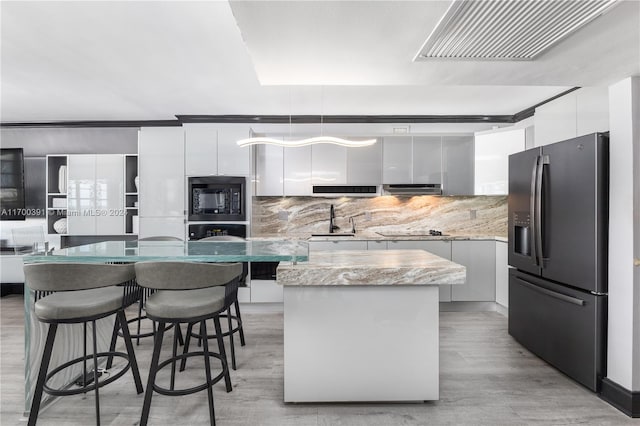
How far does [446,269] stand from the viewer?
195 centimetres

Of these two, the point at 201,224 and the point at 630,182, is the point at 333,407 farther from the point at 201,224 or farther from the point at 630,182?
the point at 201,224

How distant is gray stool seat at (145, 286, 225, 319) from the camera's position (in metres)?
1.83

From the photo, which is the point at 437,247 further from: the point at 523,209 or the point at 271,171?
the point at 271,171

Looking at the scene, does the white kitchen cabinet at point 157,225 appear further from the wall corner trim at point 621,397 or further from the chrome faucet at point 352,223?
the wall corner trim at point 621,397

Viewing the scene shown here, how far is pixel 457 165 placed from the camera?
439cm

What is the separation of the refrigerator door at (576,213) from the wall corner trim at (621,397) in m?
0.61

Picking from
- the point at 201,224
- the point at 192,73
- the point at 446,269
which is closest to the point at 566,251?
the point at 446,269

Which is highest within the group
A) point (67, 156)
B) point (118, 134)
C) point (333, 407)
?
point (118, 134)

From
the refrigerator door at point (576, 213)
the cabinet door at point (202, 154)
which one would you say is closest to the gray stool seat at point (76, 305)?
the cabinet door at point (202, 154)

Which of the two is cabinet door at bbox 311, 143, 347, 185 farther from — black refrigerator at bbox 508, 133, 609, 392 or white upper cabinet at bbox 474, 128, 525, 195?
black refrigerator at bbox 508, 133, 609, 392

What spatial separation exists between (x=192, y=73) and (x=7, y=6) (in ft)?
4.15

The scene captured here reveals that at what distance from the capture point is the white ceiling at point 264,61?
151cm

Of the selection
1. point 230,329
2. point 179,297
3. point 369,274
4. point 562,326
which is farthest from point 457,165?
point 179,297

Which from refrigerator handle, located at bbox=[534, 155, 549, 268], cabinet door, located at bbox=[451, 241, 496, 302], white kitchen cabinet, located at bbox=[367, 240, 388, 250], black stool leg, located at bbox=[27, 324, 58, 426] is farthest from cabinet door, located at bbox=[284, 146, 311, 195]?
black stool leg, located at bbox=[27, 324, 58, 426]
